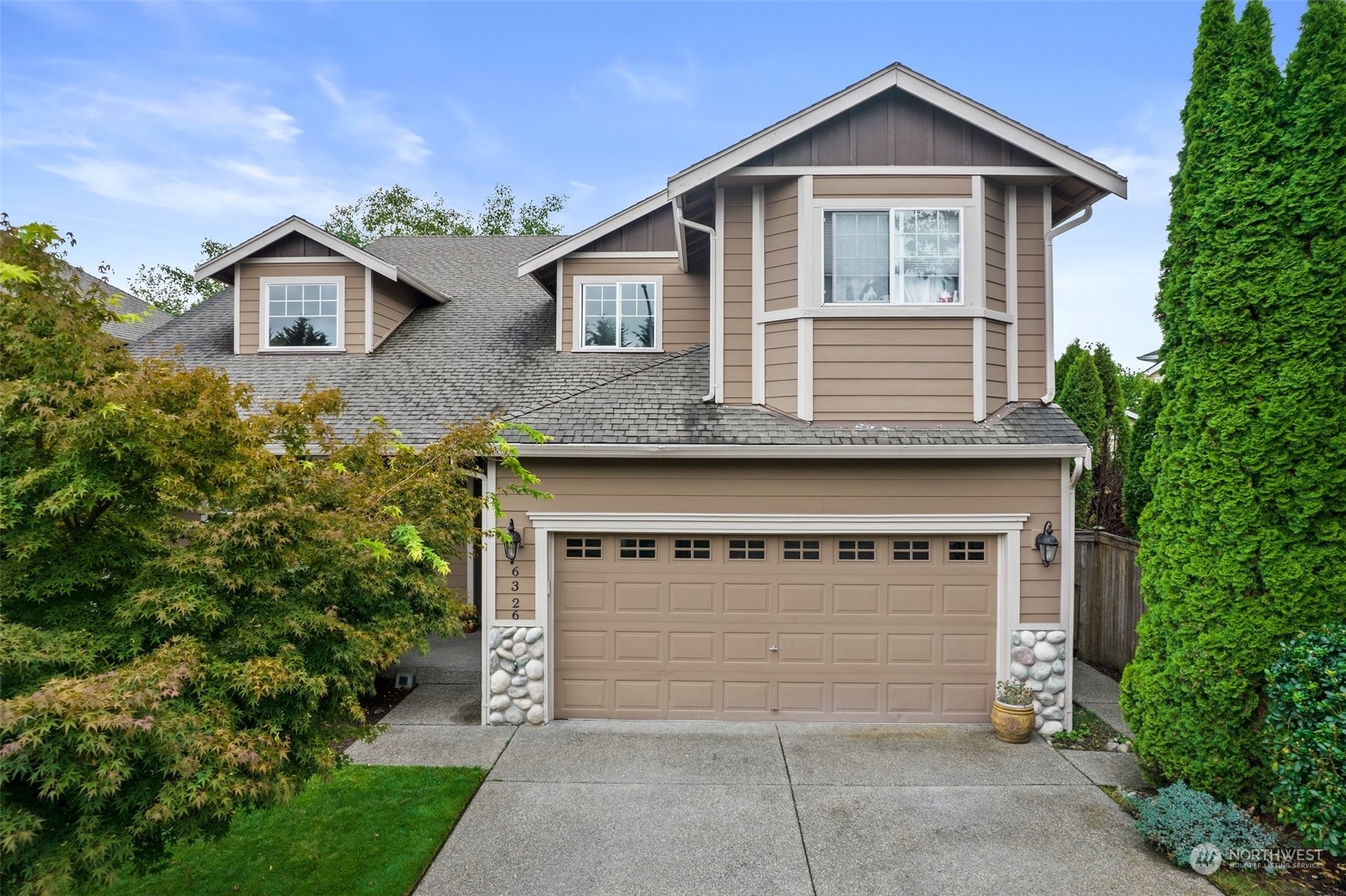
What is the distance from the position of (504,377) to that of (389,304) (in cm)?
311

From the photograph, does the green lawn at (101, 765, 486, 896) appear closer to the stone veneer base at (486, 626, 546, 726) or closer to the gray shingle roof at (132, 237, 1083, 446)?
the stone veneer base at (486, 626, 546, 726)

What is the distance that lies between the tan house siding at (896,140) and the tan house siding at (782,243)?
0.39 meters

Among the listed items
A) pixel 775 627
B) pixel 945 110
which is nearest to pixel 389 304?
pixel 775 627

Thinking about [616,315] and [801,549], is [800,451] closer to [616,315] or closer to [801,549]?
[801,549]

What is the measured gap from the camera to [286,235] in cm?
1025

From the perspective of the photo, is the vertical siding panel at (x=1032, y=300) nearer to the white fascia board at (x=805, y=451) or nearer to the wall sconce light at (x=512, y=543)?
the white fascia board at (x=805, y=451)

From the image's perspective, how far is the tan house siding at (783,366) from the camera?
23.1ft

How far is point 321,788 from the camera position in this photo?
5.52m

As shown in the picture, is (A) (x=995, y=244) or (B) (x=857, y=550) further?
(A) (x=995, y=244)

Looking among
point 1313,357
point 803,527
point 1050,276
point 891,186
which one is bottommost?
point 803,527

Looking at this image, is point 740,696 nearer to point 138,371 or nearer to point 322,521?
point 322,521

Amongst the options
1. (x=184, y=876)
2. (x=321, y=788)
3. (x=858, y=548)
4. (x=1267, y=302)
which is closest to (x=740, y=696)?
(x=858, y=548)

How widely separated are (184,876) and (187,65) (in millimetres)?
9333

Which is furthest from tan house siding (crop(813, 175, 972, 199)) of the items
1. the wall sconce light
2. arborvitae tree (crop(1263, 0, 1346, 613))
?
the wall sconce light
